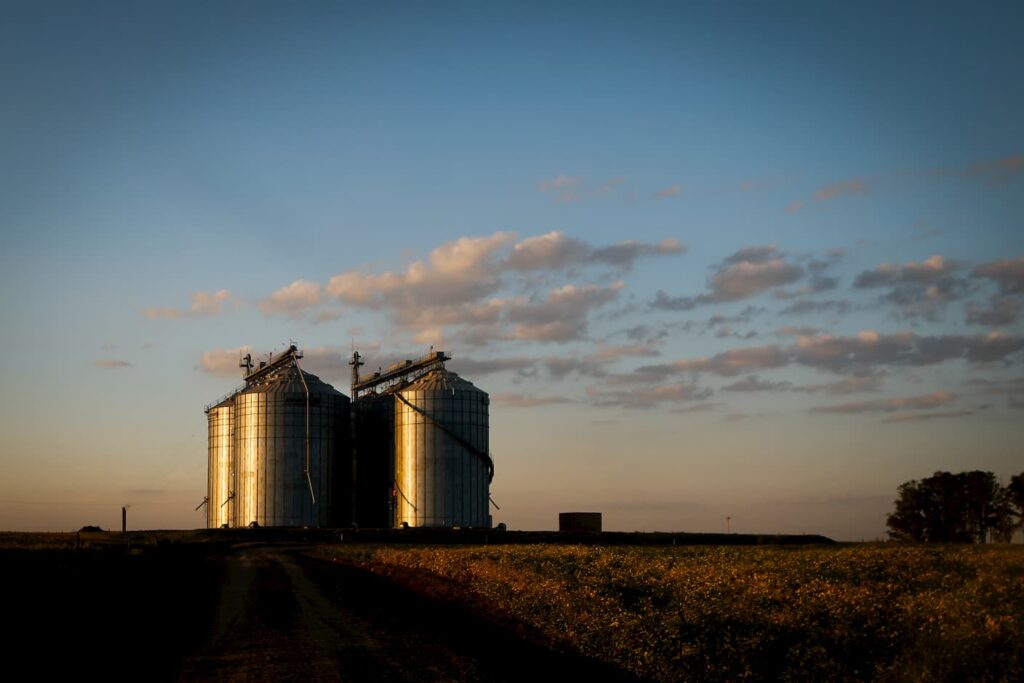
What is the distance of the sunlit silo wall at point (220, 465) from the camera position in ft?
386

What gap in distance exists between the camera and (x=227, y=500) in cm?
11688

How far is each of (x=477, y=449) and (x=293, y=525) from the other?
71.6 feet

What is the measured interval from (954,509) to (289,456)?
257 ft

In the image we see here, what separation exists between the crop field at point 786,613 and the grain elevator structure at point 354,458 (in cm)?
6505

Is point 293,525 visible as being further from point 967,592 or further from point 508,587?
point 967,592

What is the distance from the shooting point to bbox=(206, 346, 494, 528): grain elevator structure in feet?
363

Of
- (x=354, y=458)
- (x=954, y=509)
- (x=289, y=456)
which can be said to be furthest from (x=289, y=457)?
(x=954, y=509)

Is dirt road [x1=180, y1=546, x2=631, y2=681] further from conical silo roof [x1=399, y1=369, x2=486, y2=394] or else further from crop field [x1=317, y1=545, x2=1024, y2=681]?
conical silo roof [x1=399, y1=369, x2=486, y2=394]

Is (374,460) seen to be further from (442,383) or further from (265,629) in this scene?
(265,629)

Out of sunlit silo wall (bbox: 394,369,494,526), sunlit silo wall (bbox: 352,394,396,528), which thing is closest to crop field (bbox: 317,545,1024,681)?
sunlit silo wall (bbox: 394,369,494,526)

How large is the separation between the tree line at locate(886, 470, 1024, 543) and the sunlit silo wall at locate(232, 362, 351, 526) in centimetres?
6795

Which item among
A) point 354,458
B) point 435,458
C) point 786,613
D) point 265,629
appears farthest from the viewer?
point 354,458

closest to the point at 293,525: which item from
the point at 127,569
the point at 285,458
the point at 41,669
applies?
the point at 285,458

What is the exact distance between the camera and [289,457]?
111500 mm
